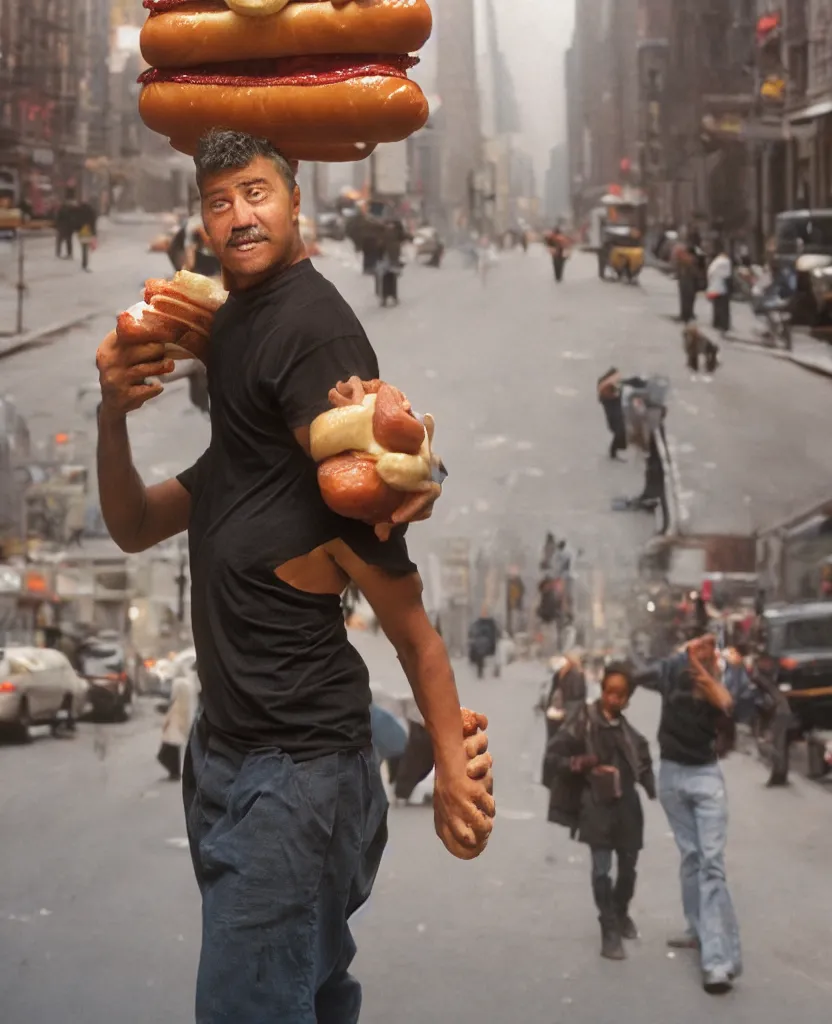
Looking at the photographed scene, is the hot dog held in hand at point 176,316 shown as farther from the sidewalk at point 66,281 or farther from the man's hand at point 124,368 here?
the sidewalk at point 66,281

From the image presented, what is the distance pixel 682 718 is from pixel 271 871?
2.89 meters

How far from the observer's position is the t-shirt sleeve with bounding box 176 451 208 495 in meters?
2.18

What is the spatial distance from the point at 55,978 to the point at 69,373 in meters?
1.84

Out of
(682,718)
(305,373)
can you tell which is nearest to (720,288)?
(682,718)

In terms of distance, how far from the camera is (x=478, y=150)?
509 centimetres

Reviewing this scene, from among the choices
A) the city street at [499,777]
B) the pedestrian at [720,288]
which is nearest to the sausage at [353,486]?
the city street at [499,777]

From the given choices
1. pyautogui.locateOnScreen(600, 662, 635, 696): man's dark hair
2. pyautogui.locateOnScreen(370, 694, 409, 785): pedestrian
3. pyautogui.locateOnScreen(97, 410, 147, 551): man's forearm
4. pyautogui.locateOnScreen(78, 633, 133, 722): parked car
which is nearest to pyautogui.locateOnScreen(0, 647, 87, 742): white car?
pyautogui.locateOnScreen(78, 633, 133, 722): parked car

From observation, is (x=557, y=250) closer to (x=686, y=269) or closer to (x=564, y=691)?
(x=686, y=269)

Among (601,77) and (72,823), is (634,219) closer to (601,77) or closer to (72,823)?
(601,77)

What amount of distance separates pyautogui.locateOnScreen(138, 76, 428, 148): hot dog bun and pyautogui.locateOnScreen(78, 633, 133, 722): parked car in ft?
9.56

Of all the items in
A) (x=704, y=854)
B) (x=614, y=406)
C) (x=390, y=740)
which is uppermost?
(x=614, y=406)

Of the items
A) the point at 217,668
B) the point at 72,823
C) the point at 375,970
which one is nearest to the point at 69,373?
the point at 72,823

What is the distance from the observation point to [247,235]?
6.66 ft

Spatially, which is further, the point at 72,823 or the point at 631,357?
the point at 631,357
